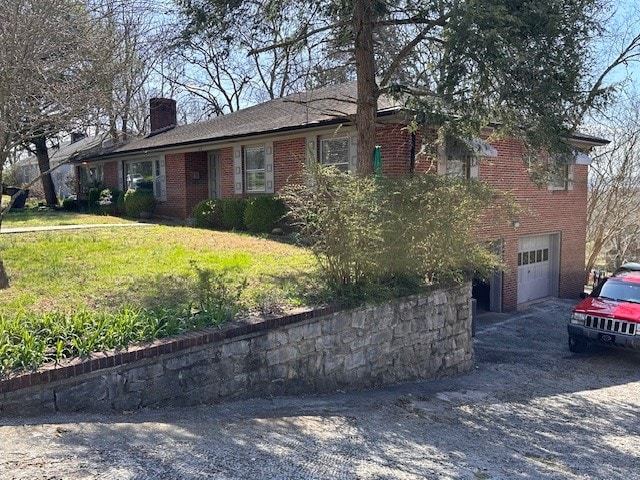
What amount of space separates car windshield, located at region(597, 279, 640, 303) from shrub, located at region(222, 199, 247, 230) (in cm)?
902

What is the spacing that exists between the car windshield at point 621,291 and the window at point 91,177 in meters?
20.5

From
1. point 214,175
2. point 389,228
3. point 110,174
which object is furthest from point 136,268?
point 110,174

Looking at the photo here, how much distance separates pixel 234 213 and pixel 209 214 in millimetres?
1280

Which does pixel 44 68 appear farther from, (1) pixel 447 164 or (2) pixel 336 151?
(1) pixel 447 164

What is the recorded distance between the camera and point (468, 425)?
6258 millimetres

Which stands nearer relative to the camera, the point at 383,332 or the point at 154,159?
the point at 383,332

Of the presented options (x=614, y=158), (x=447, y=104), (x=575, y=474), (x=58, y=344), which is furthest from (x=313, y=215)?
(x=614, y=158)

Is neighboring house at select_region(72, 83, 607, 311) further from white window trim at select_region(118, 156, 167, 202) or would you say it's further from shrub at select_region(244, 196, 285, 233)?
shrub at select_region(244, 196, 285, 233)

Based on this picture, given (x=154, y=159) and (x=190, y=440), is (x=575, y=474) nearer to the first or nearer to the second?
(x=190, y=440)

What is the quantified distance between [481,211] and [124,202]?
15215 millimetres

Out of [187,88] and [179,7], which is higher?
[187,88]

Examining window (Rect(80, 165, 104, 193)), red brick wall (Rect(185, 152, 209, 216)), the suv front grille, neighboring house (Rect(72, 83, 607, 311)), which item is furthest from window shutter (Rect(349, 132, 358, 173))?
window (Rect(80, 165, 104, 193))

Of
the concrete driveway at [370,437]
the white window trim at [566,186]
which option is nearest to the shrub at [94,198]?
the white window trim at [566,186]

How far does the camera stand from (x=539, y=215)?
15.8 m
